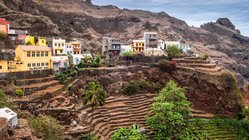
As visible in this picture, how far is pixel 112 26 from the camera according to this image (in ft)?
323

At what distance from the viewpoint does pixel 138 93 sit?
144 ft

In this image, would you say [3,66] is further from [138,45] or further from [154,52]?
[138,45]

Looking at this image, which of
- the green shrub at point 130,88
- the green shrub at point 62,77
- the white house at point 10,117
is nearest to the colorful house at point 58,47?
the green shrub at point 62,77

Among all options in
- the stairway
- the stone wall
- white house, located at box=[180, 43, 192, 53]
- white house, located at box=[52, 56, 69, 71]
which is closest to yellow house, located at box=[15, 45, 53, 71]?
white house, located at box=[52, 56, 69, 71]

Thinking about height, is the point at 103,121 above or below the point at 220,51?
below

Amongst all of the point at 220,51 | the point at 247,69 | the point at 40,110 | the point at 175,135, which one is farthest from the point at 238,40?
the point at 40,110

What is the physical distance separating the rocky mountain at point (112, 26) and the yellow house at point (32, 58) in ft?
54.9

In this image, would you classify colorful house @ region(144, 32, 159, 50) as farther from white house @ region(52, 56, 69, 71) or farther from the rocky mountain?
white house @ region(52, 56, 69, 71)

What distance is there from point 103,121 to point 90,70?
1064 centimetres

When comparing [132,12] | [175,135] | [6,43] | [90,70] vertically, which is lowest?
[175,135]

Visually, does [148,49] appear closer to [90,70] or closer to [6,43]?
[90,70]

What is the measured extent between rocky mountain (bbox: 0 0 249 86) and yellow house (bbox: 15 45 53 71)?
1673cm

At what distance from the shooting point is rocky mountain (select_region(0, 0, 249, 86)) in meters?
59.6

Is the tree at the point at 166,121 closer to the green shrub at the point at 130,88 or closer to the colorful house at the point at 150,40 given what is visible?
the green shrub at the point at 130,88
